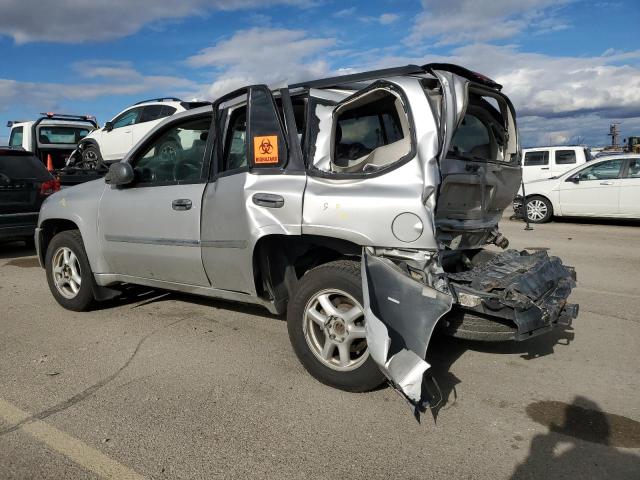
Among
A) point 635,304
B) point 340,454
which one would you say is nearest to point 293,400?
point 340,454

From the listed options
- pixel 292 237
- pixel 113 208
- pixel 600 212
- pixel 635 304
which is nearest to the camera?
pixel 292 237

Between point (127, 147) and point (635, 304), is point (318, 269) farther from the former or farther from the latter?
Answer: point (127, 147)

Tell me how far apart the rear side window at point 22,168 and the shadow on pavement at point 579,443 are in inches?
330

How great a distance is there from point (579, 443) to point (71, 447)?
273cm

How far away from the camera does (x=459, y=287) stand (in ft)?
10.4

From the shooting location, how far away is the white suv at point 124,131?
12.0 meters

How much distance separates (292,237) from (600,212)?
422 inches

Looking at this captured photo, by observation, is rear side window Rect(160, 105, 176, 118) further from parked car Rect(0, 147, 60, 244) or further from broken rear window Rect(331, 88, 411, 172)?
broken rear window Rect(331, 88, 411, 172)

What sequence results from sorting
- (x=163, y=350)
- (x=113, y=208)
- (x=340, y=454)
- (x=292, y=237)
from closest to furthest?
(x=340, y=454) < (x=292, y=237) < (x=163, y=350) < (x=113, y=208)

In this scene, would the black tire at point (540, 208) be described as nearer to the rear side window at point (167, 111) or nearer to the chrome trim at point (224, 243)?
the rear side window at point (167, 111)

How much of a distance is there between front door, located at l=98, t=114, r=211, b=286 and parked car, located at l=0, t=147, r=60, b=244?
4.45 metres

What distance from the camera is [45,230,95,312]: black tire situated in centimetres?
509

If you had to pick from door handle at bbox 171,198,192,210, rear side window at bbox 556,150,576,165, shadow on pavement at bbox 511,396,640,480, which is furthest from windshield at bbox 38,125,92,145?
rear side window at bbox 556,150,576,165

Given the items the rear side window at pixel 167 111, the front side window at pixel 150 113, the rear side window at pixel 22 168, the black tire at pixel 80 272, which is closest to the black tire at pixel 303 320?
the black tire at pixel 80 272
